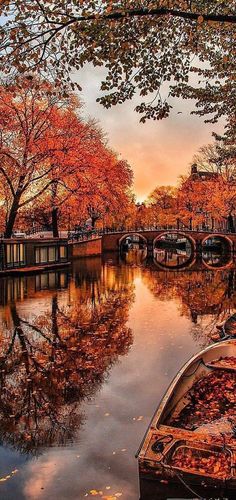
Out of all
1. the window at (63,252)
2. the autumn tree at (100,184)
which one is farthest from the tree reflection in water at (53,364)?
the autumn tree at (100,184)

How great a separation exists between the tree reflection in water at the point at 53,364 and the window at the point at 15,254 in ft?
35.2

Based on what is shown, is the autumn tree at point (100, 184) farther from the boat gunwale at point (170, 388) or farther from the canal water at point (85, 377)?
the boat gunwale at point (170, 388)

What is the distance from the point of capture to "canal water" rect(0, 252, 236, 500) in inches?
262

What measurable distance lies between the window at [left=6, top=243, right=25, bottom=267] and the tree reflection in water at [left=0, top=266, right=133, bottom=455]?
1071 centimetres

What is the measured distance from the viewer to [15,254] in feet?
104

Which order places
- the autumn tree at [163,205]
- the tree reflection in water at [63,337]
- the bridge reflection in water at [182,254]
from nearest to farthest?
the tree reflection in water at [63,337], the bridge reflection in water at [182,254], the autumn tree at [163,205]

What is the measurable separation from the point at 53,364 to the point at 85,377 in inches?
50.9

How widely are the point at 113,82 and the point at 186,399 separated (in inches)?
262

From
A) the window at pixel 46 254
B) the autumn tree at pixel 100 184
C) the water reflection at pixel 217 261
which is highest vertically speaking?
the autumn tree at pixel 100 184

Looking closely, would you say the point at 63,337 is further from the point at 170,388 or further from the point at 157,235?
the point at 157,235

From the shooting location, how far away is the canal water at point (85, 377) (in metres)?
6.64

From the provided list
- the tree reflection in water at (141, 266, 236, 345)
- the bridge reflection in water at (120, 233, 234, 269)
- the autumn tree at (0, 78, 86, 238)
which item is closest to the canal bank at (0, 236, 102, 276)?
the autumn tree at (0, 78, 86, 238)

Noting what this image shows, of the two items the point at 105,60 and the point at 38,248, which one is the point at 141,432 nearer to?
the point at 105,60

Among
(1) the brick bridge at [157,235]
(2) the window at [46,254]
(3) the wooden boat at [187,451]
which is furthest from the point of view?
(1) the brick bridge at [157,235]
